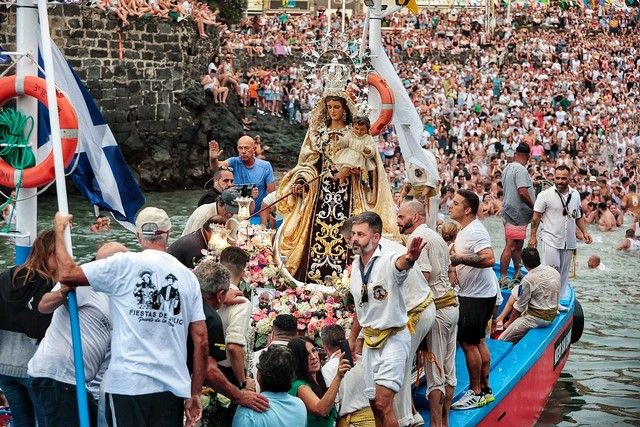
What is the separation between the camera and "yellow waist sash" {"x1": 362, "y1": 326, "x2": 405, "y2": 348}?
7.43 metres

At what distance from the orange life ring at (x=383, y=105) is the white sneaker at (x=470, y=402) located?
3.22m

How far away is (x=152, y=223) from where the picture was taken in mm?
6258

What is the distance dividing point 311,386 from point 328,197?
407 centimetres

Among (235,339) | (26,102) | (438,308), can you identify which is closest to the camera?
(235,339)

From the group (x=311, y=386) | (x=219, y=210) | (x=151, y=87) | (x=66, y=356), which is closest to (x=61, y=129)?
(x=66, y=356)

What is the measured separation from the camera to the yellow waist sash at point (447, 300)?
27.8ft

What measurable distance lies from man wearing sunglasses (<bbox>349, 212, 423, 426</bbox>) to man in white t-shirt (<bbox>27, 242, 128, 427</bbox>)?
1.69 metres

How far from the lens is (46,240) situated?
6539 millimetres

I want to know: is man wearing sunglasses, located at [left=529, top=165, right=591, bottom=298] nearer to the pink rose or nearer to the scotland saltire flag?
the pink rose

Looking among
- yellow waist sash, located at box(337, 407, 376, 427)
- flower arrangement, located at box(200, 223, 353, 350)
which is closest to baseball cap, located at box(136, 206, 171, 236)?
yellow waist sash, located at box(337, 407, 376, 427)

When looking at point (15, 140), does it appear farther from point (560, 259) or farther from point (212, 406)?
point (560, 259)

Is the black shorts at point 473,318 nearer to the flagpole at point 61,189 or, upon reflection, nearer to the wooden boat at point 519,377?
the wooden boat at point 519,377

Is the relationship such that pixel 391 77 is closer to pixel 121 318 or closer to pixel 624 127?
pixel 121 318

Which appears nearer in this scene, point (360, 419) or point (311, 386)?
point (311, 386)
